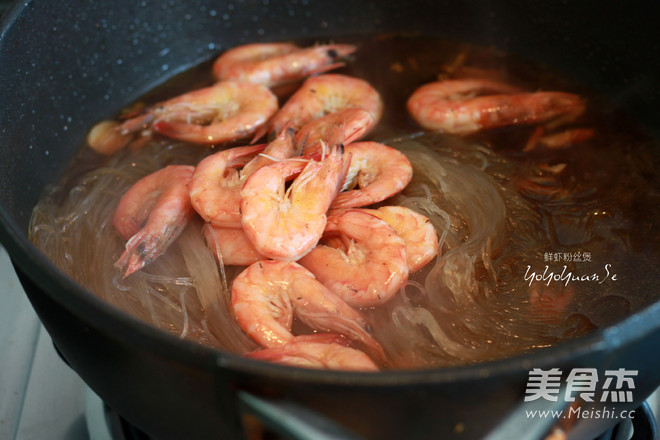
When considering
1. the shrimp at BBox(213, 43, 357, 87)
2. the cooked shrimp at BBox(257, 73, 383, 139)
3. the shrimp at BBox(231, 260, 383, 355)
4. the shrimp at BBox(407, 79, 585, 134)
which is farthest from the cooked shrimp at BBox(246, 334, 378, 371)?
the shrimp at BBox(213, 43, 357, 87)

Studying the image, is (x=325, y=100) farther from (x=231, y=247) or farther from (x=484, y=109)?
(x=231, y=247)

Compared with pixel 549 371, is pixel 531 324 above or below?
below

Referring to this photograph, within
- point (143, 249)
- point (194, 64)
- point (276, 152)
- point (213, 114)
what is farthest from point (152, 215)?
point (194, 64)

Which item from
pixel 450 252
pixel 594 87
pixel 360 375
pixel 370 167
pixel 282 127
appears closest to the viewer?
pixel 360 375

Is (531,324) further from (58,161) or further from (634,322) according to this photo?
(58,161)

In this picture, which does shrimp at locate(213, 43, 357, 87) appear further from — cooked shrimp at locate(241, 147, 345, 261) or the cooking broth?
cooked shrimp at locate(241, 147, 345, 261)

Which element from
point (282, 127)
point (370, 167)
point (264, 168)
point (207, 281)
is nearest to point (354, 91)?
point (282, 127)
